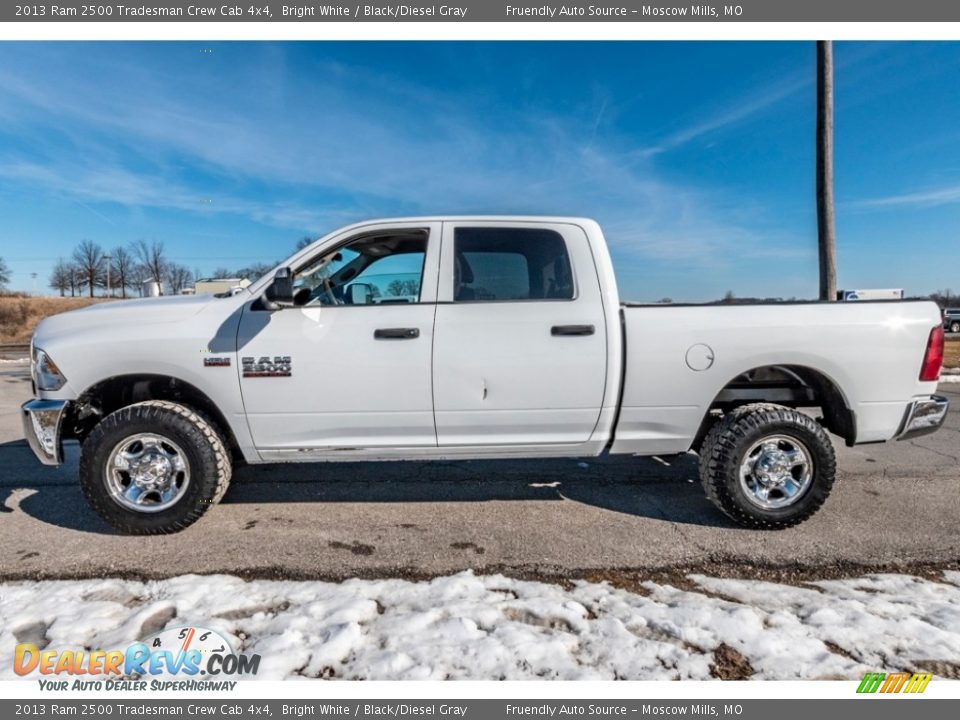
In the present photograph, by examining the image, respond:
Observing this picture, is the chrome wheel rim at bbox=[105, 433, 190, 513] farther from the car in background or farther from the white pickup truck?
the car in background

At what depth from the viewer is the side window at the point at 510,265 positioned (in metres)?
3.26

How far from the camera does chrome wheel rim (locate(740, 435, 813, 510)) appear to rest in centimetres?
318

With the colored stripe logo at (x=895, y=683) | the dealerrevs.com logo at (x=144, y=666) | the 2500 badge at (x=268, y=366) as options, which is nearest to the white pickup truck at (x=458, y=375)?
the 2500 badge at (x=268, y=366)

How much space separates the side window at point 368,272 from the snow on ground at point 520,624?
5.78 feet


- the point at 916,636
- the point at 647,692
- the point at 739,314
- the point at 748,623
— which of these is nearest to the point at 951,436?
the point at 739,314

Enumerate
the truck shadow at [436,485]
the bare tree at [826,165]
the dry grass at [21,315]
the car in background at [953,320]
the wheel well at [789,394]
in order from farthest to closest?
the dry grass at [21,315]
the car in background at [953,320]
the bare tree at [826,165]
the truck shadow at [436,485]
the wheel well at [789,394]

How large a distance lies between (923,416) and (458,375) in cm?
311

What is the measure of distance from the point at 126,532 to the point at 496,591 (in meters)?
2.43

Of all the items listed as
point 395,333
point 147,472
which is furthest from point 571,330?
point 147,472

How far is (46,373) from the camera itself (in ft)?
10.2

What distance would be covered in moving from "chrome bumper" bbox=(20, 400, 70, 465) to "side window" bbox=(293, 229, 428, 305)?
1.64m

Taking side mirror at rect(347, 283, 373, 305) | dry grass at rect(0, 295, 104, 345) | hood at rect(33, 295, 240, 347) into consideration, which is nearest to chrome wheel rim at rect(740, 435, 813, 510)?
side mirror at rect(347, 283, 373, 305)

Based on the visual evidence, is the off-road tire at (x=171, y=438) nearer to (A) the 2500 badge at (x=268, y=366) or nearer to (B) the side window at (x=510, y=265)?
(A) the 2500 badge at (x=268, y=366)
